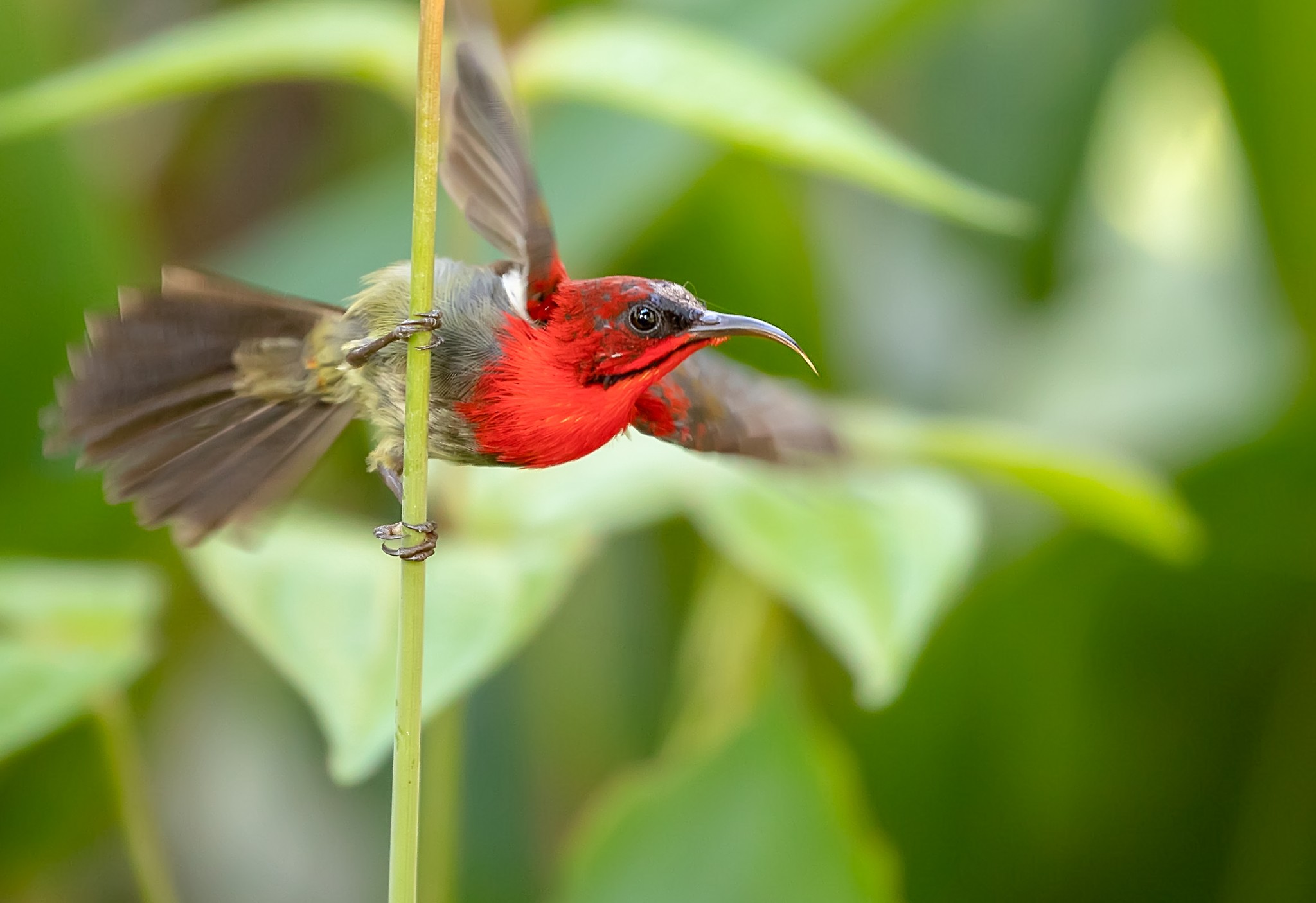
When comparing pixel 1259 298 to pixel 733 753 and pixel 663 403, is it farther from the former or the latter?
pixel 663 403

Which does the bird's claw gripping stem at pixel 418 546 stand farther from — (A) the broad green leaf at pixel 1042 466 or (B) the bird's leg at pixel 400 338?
(A) the broad green leaf at pixel 1042 466

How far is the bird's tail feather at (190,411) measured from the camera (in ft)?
1.77

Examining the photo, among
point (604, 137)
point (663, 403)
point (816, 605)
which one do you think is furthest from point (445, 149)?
point (604, 137)

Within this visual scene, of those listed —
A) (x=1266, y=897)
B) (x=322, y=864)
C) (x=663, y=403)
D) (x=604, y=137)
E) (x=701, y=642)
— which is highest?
(x=663, y=403)

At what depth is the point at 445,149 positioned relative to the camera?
49 cm

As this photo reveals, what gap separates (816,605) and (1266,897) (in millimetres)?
667

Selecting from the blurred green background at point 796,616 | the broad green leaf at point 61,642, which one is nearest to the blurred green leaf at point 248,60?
the blurred green background at point 796,616

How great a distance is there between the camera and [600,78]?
0.82 meters

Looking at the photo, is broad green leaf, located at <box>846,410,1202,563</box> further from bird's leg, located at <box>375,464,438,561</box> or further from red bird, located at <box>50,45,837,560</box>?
bird's leg, located at <box>375,464,438,561</box>

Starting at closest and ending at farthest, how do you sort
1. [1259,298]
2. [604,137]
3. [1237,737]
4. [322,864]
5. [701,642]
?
[701,642], [1237,737], [604,137], [322,864], [1259,298]

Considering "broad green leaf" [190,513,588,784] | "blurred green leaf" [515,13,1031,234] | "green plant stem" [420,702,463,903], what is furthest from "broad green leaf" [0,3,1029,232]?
"green plant stem" [420,702,463,903]

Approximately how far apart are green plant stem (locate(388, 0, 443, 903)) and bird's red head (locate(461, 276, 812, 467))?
0.06 metres

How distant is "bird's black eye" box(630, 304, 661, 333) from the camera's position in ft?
1.48

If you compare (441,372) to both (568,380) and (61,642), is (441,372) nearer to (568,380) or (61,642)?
(568,380)
